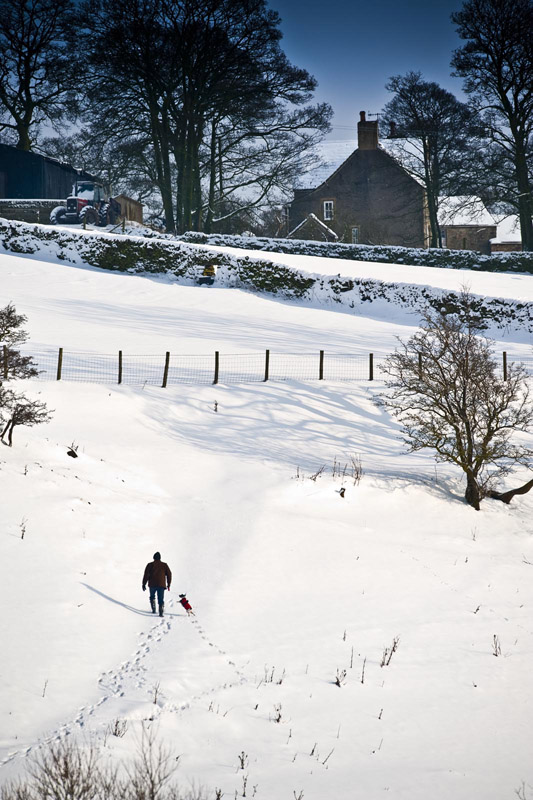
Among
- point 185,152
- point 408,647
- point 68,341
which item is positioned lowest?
point 408,647

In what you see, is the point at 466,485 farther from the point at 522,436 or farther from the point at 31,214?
the point at 31,214

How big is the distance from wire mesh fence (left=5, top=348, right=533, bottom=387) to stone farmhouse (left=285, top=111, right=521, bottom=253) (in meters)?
29.0

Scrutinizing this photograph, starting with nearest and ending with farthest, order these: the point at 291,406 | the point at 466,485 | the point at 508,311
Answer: the point at 466,485 → the point at 291,406 → the point at 508,311

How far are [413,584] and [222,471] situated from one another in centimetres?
569

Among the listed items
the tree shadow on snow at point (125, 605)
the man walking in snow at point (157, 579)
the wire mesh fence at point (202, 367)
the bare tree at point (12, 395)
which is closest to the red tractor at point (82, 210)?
the wire mesh fence at point (202, 367)

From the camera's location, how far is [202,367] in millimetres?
23672

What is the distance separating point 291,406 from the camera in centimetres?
2130

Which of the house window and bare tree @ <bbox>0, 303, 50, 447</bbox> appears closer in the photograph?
bare tree @ <bbox>0, 303, 50, 447</bbox>

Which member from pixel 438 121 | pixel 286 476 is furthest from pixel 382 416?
pixel 438 121

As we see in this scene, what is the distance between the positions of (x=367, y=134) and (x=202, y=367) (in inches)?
1493

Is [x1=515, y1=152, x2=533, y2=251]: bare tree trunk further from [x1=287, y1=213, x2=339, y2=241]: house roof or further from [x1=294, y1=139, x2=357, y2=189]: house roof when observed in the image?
[x1=294, y1=139, x2=357, y2=189]: house roof

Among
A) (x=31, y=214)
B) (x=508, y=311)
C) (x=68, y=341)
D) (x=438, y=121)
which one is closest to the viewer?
(x=68, y=341)

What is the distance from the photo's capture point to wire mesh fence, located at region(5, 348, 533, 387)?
834 inches

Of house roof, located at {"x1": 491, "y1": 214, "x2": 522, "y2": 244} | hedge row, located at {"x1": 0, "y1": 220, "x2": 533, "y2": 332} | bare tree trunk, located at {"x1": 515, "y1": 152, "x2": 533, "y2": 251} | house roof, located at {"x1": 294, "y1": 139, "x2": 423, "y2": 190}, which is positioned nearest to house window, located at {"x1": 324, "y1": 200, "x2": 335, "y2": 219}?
house roof, located at {"x1": 294, "y1": 139, "x2": 423, "y2": 190}
